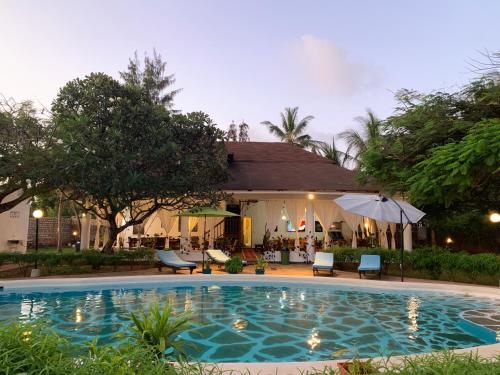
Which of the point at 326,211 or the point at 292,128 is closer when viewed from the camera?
the point at 326,211

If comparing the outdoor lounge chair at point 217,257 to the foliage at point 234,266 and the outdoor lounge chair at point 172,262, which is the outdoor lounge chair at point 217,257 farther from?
the outdoor lounge chair at point 172,262

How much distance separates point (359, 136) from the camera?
35.3m

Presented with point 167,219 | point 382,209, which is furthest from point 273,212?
point 382,209

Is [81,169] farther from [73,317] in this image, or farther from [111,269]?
[73,317]

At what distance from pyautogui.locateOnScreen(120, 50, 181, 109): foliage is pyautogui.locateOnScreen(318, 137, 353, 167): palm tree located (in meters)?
15.7

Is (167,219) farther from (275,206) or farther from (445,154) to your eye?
(445,154)

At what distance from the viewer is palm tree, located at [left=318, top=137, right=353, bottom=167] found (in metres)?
38.2

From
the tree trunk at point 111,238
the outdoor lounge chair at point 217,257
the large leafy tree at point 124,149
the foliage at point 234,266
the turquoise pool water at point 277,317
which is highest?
the large leafy tree at point 124,149

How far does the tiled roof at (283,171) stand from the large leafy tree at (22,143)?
8744 mm

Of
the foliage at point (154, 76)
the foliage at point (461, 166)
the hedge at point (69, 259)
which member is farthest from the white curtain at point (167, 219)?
the foliage at point (154, 76)

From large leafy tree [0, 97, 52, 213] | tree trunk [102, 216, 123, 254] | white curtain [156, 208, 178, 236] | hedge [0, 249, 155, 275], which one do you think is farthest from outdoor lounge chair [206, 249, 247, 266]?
large leafy tree [0, 97, 52, 213]

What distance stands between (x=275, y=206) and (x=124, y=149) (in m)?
9.12

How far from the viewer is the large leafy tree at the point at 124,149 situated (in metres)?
14.4

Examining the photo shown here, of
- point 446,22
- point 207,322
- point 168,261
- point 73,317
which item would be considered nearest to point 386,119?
point 446,22
